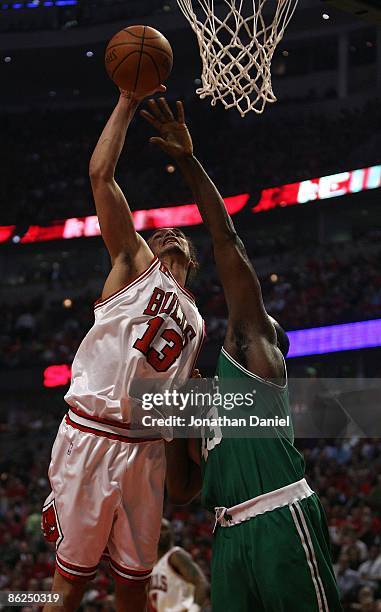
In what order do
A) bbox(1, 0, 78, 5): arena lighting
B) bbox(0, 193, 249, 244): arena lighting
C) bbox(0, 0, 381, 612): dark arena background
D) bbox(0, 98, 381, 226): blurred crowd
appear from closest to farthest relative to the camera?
1. bbox(0, 0, 381, 612): dark arena background
2. bbox(0, 193, 249, 244): arena lighting
3. bbox(0, 98, 381, 226): blurred crowd
4. bbox(1, 0, 78, 5): arena lighting

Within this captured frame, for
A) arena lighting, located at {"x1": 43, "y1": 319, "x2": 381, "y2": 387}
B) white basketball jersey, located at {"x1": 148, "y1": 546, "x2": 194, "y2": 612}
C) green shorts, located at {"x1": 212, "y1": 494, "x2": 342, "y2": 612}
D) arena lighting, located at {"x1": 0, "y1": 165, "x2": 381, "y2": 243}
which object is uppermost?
green shorts, located at {"x1": 212, "y1": 494, "x2": 342, "y2": 612}

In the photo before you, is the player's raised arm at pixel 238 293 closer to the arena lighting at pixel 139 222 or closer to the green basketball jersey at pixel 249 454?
the green basketball jersey at pixel 249 454

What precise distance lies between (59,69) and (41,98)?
2.78ft

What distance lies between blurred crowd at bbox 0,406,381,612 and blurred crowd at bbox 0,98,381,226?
5.38 metres

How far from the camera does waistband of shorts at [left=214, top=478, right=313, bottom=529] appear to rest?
3.33 metres

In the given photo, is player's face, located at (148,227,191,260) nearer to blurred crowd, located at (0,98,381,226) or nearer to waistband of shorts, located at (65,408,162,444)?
waistband of shorts, located at (65,408,162,444)

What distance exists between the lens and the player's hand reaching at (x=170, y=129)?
3.65 m

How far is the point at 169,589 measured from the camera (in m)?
5.62

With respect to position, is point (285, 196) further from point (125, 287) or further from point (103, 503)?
point (103, 503)

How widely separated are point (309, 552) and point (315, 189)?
14874 mm

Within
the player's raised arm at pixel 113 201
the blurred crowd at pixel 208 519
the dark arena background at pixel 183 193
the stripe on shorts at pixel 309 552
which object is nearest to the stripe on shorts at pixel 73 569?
the stripe on shorts at pixel 309 552

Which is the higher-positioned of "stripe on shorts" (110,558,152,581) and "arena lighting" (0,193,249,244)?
"stripe on shorts" (110,558,152,581)

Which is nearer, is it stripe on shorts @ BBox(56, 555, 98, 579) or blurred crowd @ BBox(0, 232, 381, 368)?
stripe on shorts @ BBox(56, 555, 98, 579)

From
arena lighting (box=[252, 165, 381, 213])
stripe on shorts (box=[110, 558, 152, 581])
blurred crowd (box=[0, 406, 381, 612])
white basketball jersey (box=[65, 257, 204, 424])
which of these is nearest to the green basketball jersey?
white basketball jersey (box=[65, 257, 204, 424])
